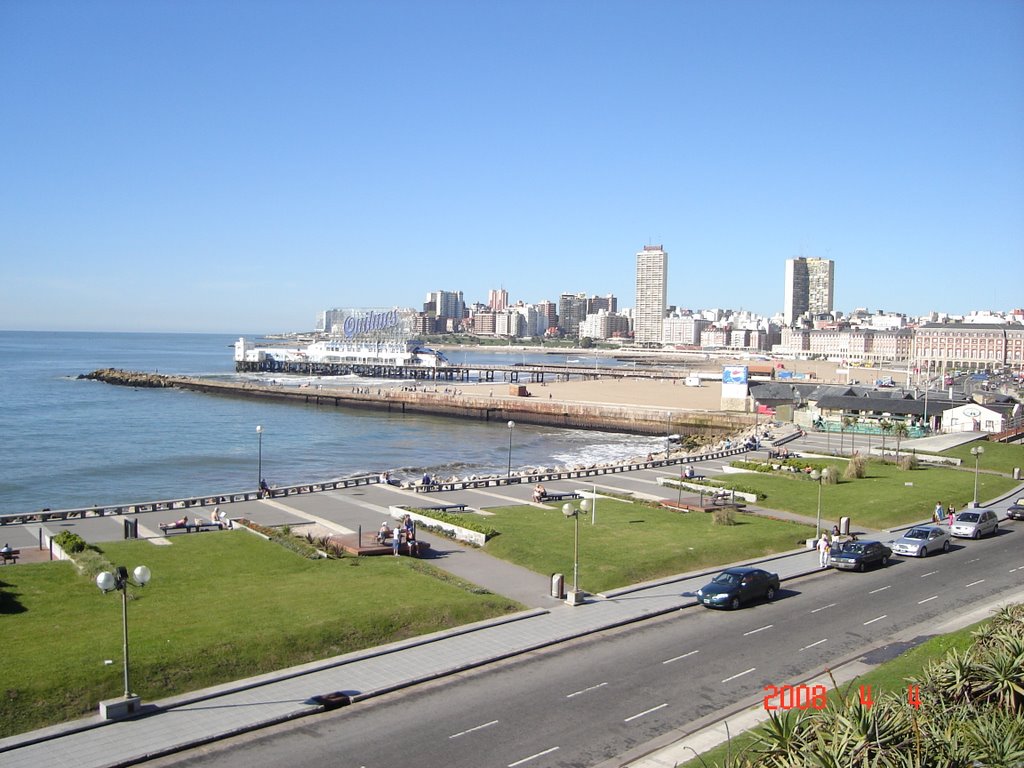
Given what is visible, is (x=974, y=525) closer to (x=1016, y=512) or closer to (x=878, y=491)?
(x=1016, y=512)

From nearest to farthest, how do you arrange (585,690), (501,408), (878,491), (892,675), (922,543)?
(892,675), (585,690), (922,543), (878,491), (501,408)

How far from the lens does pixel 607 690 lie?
14.9 meters

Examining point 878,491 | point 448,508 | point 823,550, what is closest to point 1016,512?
point 878,491

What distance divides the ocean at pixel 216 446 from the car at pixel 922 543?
2996cm

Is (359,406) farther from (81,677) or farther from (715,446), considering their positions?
(81,677)

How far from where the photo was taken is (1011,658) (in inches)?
435

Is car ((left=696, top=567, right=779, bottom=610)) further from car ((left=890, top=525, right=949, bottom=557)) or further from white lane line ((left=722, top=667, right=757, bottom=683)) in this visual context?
car ((left=890, top=525, right=949, bottom=557))

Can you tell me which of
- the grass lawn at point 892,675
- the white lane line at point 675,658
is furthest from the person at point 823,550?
the white lane line at point 675,658

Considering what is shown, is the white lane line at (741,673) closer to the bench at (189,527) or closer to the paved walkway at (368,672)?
the paved walkway at (368,672)

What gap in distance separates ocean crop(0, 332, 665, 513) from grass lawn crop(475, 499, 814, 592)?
22387 millimetres

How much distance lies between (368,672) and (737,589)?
9279 mm

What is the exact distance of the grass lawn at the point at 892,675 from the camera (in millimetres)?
11984

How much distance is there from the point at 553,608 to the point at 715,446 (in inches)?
1662

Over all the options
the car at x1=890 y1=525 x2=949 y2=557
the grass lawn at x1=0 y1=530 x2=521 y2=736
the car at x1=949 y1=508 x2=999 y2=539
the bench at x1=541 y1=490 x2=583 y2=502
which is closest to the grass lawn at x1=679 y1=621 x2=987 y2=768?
the grass lawn at x1=0 y1=530 x2=521 y2=736
